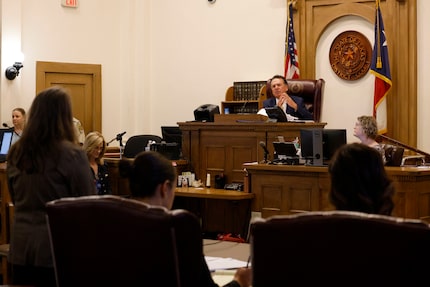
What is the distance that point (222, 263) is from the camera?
9.86 ft

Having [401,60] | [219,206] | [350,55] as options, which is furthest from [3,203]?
[401,60]

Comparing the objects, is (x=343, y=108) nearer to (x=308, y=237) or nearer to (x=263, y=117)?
(x=263, y=117)

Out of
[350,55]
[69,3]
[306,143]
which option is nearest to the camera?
[306,143]

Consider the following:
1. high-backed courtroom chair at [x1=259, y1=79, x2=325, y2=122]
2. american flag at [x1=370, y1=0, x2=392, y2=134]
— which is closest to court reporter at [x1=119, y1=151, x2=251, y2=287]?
high-backed courtroom chair at [x1=259, y1=79, x2=325, y2=122]

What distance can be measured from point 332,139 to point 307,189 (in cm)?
52

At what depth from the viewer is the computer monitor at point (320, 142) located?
6609mm

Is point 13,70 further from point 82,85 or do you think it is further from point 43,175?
point 43,175

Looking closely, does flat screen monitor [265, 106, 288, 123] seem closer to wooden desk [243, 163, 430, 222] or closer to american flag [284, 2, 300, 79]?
wooden desk [243, 163, 430, 222]

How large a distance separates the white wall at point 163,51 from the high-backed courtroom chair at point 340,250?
7.25m

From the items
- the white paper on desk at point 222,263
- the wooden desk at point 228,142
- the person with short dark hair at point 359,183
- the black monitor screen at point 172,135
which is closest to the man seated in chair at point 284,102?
the wooden desk at point 228,142

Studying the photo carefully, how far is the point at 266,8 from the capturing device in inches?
405

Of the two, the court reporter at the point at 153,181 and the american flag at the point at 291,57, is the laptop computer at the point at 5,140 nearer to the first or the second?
the american flag at the point at 291,57

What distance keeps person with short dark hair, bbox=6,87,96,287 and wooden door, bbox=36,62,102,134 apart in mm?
7736

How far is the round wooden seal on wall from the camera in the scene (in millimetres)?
9398
